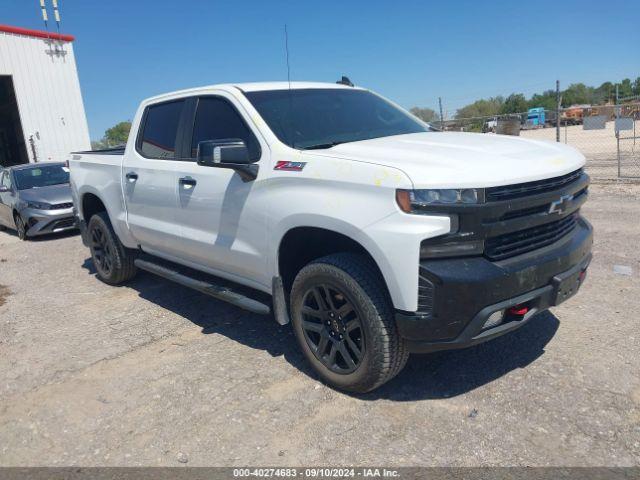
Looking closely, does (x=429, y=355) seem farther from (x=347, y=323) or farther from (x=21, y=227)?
(x=21, y=227)

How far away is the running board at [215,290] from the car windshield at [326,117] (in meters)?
1.17

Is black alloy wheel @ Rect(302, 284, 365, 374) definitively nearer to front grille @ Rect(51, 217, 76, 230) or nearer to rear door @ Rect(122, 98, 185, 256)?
rear door @ Rect(122, 98, 185, 256)

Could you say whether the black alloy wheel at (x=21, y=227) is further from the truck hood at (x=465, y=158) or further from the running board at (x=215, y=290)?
the truck hood at (x=465, y=158)

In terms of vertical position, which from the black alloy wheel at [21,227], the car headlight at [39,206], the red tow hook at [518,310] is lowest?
the black alloy wheel at [21,227]

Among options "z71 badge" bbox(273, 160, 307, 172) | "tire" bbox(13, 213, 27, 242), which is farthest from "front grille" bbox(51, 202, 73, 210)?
"z71 badge" bbox(273, 160, 307, 172)

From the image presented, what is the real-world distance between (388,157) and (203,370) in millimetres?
2036

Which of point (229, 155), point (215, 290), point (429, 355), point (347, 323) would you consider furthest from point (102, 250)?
point (429, 355)

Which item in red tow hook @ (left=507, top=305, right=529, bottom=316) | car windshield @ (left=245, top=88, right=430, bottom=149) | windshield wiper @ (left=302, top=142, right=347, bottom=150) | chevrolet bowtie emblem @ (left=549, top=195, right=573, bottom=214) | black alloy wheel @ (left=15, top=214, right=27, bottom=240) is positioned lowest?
black alloy wheel @ (left=15, top=214, right=27, bottom=240)

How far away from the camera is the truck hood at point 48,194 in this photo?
10055 mm

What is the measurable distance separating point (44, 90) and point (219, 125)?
71.0ft

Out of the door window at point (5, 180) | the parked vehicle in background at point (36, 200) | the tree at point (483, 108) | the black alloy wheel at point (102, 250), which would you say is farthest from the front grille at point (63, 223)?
the tree at point (483, 108)

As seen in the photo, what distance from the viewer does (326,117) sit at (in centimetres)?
393

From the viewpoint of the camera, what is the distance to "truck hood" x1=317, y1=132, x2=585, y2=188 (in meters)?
2.67

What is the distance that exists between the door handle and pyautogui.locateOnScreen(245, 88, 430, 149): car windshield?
795mm
